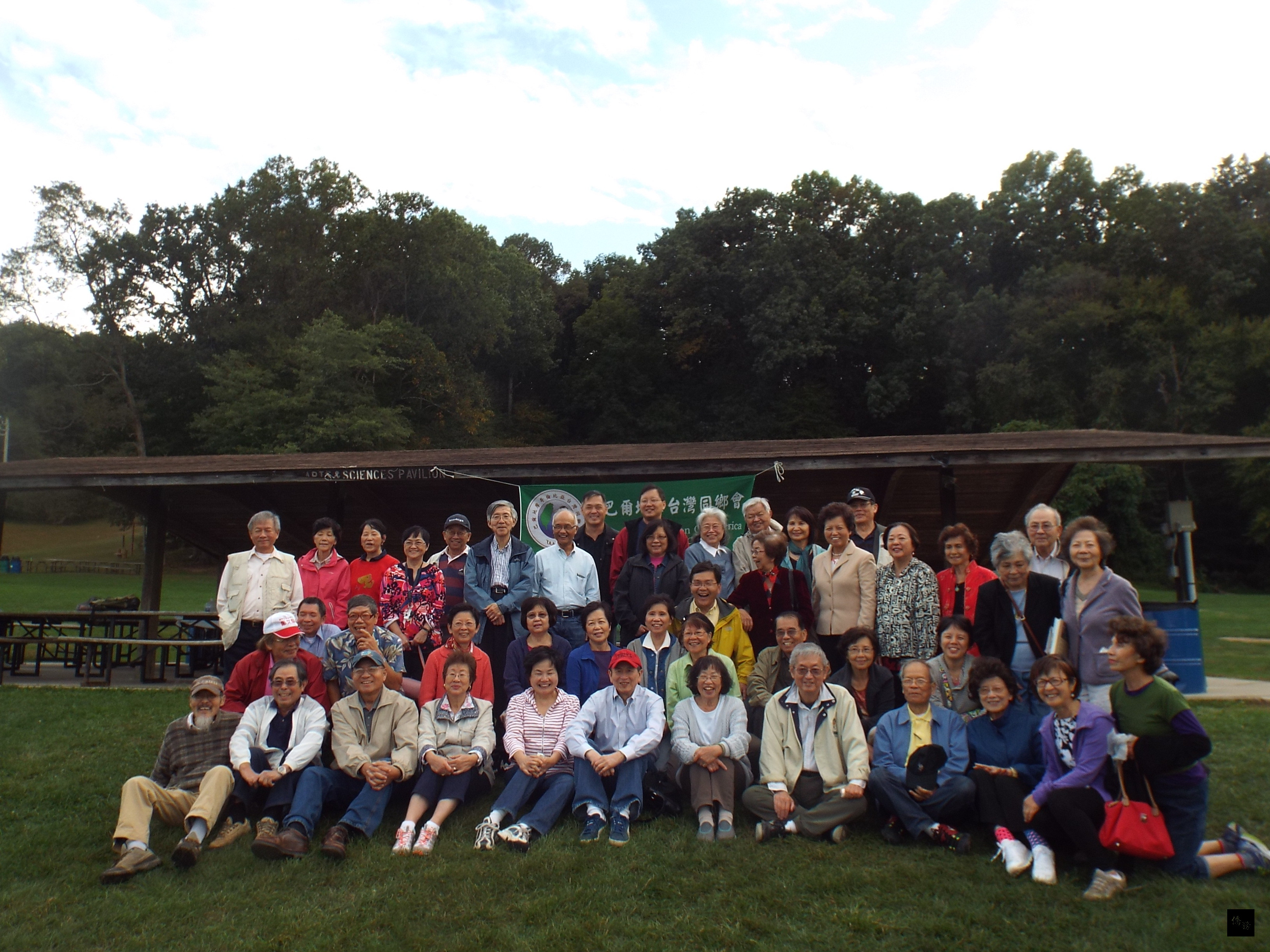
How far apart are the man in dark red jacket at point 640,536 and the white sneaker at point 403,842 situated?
217 cm

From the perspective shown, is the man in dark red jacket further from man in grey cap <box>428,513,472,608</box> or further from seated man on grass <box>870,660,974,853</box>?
seated man on grass <box>870,660,974,853</box>

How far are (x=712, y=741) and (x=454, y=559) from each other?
232 centimetres

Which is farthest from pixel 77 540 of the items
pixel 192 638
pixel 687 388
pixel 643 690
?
pixel 643 690

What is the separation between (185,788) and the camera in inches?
194

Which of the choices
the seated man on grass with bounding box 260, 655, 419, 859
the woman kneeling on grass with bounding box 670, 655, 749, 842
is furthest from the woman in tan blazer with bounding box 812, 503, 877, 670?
the seated man on grass with bounding box 260, 655, 419, 859

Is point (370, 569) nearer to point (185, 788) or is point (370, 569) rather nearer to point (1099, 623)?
point (185, 788)

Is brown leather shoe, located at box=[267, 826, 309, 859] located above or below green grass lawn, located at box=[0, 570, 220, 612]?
below

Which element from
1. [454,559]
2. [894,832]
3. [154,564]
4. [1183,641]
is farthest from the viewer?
[154,564]

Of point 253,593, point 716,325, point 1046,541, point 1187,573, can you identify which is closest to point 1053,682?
point 1046,541

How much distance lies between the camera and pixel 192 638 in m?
10.6

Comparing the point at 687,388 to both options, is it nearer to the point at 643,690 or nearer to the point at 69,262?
the point at 69,262

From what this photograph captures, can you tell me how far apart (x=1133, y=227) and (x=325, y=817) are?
109 ft

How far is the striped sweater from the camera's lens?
5.04 meters

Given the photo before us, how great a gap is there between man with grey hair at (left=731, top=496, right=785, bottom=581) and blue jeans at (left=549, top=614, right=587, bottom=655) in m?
1.13
